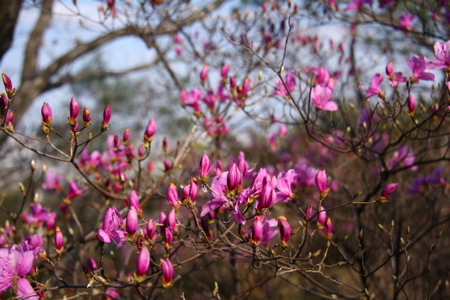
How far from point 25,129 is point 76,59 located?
4.89 ft

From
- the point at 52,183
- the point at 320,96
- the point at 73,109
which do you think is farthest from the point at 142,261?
the point at 52,183

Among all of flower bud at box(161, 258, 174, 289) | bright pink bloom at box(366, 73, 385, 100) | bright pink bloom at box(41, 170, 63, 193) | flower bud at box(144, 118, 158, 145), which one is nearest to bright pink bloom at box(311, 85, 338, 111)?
bright pink bloom at box(366, 73, 385, 100)

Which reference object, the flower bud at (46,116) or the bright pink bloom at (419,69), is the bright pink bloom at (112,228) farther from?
the bright pink bloom at (419,69)

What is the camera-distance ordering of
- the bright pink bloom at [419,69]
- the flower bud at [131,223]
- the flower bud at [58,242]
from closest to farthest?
the flower bud at [131,223] → the flower bud at [58,242] → the bright pink bloom at [419,69]

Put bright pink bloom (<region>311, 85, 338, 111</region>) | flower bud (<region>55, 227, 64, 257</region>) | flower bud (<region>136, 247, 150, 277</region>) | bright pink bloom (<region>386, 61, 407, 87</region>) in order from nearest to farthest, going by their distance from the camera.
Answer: flower bud (<region>136, 247, 150, 277</region>)
flower bud (<region>55, 227, 64, 257</region>)
bright pink bloom (<region>386, 61, 407, 87</region>)
bright pink bloom (<region>311, 85, 338, 111</region>)

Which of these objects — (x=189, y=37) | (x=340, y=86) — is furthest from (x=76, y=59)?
(x=340, y=86)

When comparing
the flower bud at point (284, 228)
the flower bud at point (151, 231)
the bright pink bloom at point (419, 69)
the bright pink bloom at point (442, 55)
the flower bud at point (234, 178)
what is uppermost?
the bright pink bloom at point (442, 55)

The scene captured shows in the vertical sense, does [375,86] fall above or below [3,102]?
below

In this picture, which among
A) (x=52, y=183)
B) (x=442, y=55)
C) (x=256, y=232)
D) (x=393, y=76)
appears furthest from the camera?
(x=52, y=183)

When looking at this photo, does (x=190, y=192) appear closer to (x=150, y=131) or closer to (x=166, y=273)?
(x=166, y=273)

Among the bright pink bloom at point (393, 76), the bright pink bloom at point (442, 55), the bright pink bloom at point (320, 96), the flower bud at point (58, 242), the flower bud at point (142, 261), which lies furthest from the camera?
the bright pink bloom at point (320, 96)

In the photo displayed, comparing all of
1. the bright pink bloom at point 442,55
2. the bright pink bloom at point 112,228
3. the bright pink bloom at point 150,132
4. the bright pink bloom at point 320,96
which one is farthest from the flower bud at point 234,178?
the bright pink bloom at point 442,55

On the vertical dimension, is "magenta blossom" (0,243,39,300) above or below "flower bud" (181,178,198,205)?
below

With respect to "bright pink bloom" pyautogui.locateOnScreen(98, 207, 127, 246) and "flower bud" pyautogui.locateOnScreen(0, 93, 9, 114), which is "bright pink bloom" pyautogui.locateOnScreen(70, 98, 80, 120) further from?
"bright pink bloom" pyautogui.locateOnScreen(98, 207, 127, 246)
